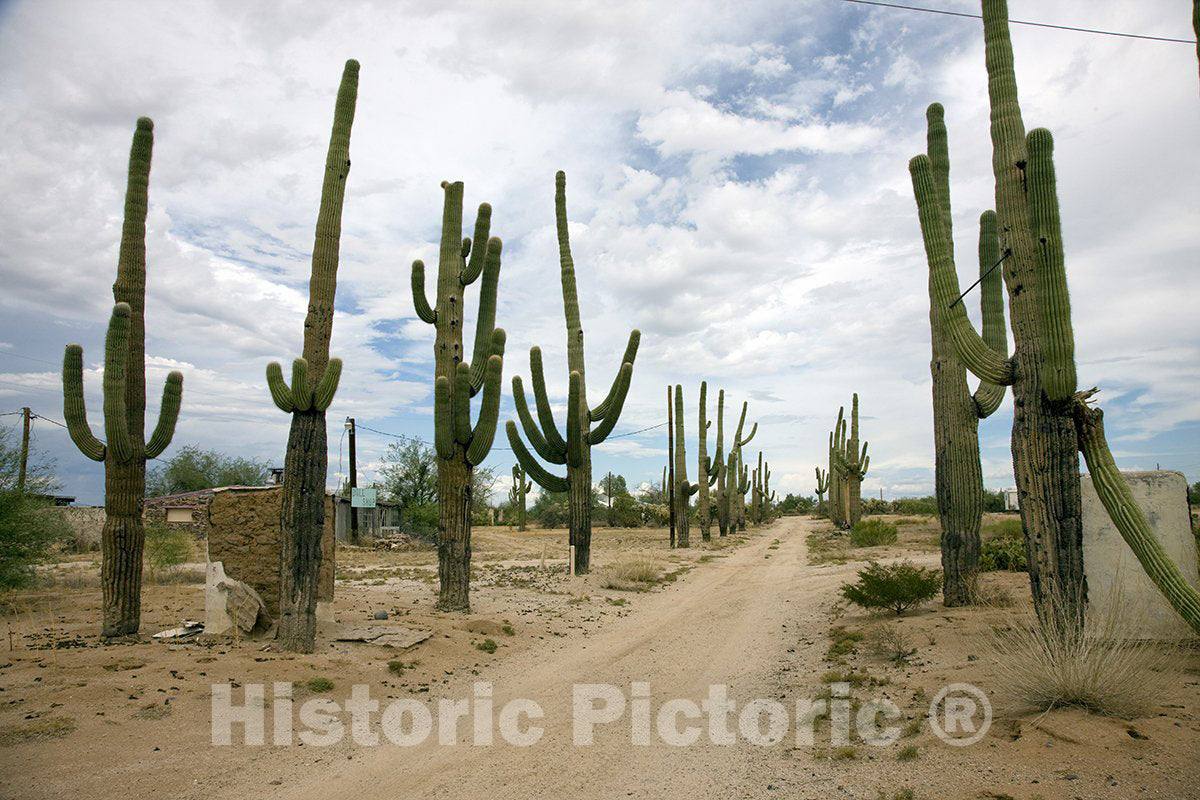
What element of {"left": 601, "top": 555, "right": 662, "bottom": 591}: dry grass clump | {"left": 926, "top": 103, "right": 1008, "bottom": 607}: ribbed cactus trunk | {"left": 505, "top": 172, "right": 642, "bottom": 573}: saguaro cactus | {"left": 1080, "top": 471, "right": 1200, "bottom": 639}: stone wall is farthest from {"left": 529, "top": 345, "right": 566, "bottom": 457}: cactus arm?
{"left": 1080, "top": 471, "right": 1200, "bottom": 639}: stone wall

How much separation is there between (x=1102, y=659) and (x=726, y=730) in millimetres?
2958

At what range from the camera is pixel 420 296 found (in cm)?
1251

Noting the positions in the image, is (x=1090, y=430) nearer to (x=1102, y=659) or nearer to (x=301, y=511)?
(x=1102, y=659)

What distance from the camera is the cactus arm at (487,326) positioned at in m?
12.3

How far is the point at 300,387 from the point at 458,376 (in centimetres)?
360

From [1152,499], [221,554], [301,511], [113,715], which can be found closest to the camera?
[113,715]

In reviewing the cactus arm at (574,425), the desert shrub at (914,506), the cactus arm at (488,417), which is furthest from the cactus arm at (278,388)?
the desert shrub at (914,506)

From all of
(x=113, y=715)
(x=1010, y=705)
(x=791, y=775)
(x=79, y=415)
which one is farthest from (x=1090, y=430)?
(x=79, y=415)

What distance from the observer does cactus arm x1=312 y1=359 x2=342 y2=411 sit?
844 cm

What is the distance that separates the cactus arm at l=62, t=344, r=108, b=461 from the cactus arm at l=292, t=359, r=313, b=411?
2.74 m

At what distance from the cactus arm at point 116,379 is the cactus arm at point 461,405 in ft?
14.7

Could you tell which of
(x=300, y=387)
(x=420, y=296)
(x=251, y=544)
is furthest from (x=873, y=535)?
(x=300, y=387)

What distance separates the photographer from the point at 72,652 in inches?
313

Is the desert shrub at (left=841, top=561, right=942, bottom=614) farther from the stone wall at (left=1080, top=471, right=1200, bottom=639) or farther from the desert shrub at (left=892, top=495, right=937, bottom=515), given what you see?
the desert shrub at (left=892, top=495, right=937, bottom=515)
